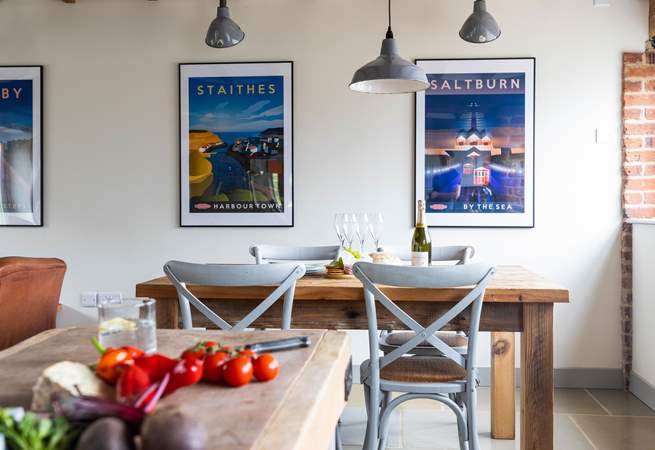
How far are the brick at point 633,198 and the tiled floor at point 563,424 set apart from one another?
107 cm

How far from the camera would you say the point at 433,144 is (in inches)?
154

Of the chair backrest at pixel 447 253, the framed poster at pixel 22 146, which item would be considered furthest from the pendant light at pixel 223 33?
the chair backrest at pixel 447 253

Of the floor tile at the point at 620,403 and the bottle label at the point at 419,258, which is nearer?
the bottle label at the point at 419,258

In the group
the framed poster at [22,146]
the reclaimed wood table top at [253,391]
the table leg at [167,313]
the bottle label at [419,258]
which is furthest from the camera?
the framed poster at [22,146]

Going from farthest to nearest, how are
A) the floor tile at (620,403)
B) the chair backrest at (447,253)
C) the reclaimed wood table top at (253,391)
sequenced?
the floor tile at (620,403) → the chair backrest at (447,253) → the reclaimed wood table top at (253,391)

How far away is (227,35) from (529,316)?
237cm

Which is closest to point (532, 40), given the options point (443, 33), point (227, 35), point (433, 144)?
point (443, 33)

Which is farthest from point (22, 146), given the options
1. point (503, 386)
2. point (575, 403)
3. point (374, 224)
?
point (575, 403)

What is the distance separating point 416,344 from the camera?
2092mm

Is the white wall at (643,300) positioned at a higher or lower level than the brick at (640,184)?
lower

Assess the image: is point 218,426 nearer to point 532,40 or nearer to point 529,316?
point 529,316

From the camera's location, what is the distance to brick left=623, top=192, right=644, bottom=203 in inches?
150

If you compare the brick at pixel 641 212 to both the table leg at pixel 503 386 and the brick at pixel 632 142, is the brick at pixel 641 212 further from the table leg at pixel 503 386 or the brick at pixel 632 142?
the table leg at pixel 503 386

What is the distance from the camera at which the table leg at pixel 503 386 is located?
9.37 feet
